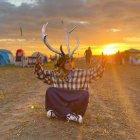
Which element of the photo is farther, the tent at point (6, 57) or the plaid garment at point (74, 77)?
the tent at point (6, 57)

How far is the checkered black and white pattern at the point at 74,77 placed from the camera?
4305mm

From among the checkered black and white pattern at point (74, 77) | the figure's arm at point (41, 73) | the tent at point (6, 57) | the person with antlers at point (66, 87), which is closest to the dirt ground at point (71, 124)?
the person with antlers at point (66, 87)

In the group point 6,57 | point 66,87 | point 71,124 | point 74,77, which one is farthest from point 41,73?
point 6,57

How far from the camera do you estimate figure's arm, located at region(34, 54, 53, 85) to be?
428 centimetres

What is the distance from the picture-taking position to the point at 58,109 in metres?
4.28

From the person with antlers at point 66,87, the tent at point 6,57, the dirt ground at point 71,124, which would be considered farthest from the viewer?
the tent at point 6,57

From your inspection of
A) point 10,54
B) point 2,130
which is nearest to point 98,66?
point 2,130

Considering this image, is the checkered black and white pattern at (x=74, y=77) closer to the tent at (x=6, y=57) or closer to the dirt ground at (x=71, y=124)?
the dirt ground at (x=71, y=124)

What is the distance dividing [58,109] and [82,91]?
0.66 meters

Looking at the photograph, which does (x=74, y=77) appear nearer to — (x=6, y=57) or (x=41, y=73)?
(x=41, y=73)

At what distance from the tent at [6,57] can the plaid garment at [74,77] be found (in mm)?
23862

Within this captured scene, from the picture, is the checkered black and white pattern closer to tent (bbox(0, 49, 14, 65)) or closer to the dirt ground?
the dirt ground

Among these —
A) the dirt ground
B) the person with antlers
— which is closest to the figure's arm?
the person with antlers

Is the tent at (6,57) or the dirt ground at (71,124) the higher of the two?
the tent at (6,57)
